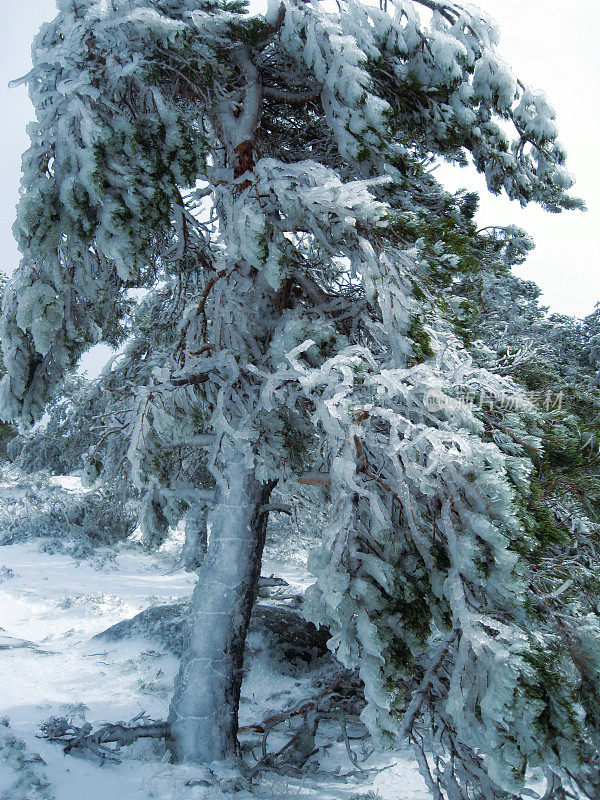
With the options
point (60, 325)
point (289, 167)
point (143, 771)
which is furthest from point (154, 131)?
point (143, 771)

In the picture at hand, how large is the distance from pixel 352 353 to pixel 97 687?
553 centimetres

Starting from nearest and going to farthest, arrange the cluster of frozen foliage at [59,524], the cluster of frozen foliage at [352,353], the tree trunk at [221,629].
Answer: the cluster of frozen foliage at [352,353]
the tree trunk at [221,629]
the cluster of frozen foliage at [59,524]

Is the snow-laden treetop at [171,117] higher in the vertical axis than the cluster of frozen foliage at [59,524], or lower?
higher

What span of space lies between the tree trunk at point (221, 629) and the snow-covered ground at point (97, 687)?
294mm

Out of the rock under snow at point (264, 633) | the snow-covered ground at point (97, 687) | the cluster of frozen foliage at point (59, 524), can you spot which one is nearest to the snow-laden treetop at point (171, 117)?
the snow-covered ground at point (97, 687)

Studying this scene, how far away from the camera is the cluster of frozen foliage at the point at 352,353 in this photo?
8.66 feet

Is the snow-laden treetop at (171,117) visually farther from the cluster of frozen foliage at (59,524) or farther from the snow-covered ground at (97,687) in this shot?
the cluster of frozen foliage at (59,524)

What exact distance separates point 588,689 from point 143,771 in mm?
3246

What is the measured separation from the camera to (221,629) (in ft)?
14.6

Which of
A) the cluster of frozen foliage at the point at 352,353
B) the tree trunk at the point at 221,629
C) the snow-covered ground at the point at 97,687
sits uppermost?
the cluster of frozen foliage at the point at 352,353

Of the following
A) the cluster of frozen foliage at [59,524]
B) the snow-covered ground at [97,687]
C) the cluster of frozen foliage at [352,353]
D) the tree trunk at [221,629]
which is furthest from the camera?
the cluster of frozen foliage at [59,524]

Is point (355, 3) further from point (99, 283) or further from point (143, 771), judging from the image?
point (143, 771)

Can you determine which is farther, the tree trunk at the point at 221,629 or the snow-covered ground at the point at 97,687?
the tree trunk at the point at 221,629

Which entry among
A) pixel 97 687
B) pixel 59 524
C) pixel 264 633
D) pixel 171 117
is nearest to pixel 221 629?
pixel 97 687
